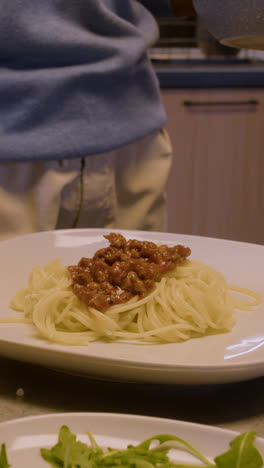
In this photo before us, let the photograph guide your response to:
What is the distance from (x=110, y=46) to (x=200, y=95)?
1.60 meters

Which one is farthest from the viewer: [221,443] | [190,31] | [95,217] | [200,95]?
[190,31]

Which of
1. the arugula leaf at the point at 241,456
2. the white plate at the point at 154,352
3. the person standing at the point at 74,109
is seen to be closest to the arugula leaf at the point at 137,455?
the arugula leaf at the point at 241,456

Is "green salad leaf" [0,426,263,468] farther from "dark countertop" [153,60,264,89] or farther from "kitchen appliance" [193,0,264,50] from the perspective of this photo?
"dark countertop" [153,60,264,89]

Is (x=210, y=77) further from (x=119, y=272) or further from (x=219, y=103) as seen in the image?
(x=119, y=272)

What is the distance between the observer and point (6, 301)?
36.1 inches

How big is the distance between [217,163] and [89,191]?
1.72 m

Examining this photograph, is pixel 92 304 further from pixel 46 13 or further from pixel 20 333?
pixel 46 13

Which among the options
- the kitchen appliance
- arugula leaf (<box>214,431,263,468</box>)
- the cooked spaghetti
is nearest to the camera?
arugula leaf (<box>214,431,263,468</box>)

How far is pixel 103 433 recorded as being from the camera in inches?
21.5

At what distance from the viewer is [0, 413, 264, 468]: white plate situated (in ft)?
1.71

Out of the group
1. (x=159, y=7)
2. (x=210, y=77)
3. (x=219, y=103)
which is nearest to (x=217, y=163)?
(x=219, y=103)

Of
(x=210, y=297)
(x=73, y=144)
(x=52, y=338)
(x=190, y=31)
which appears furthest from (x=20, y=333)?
(x=190, y=31)

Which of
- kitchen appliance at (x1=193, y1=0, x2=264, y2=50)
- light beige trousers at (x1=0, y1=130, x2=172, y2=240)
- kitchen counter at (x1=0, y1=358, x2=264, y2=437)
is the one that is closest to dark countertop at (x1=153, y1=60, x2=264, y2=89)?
light beige trousers at (x1=0, y1=130, x2=172, y2=240)

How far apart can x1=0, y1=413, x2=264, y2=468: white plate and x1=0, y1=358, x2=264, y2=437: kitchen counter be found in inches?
4.9
